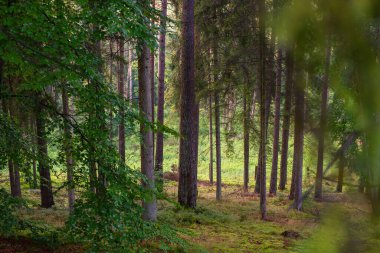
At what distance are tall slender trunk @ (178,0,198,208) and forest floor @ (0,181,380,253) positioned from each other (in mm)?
846

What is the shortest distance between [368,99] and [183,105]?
1196 centimetres

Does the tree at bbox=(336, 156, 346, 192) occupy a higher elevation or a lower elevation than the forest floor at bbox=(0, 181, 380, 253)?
higher

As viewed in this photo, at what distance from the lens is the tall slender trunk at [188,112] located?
12844 mm

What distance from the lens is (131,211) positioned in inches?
222

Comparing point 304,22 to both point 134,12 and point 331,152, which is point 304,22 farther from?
point 134,12

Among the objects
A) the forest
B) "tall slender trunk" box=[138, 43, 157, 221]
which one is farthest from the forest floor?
"tall slender trunk" box=[138, 43, 157, 221]

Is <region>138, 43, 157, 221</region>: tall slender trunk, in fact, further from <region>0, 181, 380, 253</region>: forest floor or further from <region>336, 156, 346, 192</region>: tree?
<region>336, 156, 346, 192</region>: tree

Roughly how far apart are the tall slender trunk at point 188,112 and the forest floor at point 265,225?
0.85 meters

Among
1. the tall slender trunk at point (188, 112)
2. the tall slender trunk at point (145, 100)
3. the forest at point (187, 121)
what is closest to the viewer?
the forest at point (187, 121)

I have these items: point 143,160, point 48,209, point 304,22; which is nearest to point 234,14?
point 143,160

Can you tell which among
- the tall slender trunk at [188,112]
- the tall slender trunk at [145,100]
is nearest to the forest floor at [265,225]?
the tall slender trunk at [188,112]

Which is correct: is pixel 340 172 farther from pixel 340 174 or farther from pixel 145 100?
pixel 145 100

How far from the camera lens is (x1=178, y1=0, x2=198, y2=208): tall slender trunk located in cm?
1284

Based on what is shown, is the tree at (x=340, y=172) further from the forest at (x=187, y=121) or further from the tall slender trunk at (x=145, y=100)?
the tall slender trunk at (x=145, y=100)
